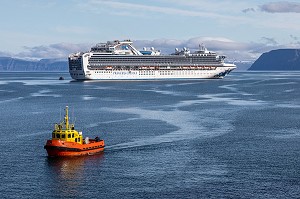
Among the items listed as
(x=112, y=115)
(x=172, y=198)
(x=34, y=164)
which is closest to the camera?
(x=172, y=198)

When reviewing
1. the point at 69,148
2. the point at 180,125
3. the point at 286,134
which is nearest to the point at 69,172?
the point at 69,148

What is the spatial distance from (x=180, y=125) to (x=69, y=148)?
32235mm

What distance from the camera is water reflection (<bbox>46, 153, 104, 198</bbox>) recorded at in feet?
184

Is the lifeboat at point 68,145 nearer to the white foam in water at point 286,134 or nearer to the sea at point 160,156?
the sea at point 160,156

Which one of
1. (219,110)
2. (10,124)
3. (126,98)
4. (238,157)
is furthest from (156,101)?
(238,157)

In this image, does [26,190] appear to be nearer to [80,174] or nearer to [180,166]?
[80,174]

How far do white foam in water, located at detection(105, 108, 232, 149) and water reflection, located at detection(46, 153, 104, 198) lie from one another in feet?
28.4

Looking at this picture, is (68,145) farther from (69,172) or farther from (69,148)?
(69,172)

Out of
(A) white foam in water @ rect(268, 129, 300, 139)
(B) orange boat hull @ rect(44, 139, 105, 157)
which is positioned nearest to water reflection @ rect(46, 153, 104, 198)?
(B) orange boat hull @ rect(44, 139, 105, 157)

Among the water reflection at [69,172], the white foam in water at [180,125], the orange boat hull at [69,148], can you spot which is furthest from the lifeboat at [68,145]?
the white foam in water at [180,125]

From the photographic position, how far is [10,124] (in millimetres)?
100375

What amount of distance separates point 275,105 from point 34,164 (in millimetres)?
87361

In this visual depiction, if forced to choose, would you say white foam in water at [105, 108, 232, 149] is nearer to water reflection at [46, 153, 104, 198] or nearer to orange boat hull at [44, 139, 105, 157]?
orange boat hull at [44, 139, 105, 157]

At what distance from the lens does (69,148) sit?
71.7 m
